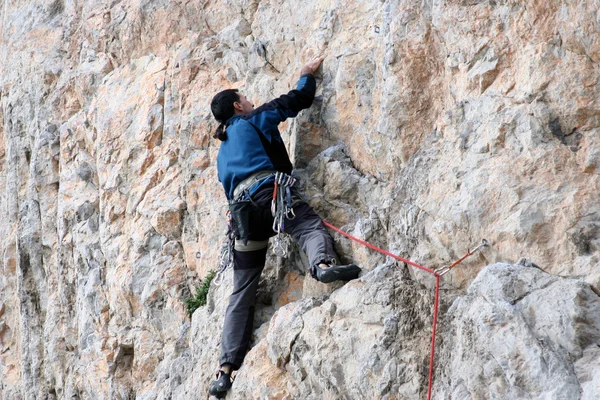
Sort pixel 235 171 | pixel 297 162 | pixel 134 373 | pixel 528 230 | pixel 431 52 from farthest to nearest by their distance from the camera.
A: pixel 134 373, pixel 297 162, pixel 235 171, pixel 431 52, pixel 528 230

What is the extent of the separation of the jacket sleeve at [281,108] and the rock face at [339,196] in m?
0.25

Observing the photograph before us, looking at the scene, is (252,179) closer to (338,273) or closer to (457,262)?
(338,273)

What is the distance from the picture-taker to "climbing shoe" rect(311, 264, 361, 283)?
17.4ft

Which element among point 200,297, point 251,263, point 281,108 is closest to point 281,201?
point 251,263

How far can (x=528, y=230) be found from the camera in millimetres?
4410

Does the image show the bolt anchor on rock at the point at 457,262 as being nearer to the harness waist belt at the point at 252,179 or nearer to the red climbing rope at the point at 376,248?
the red climbing rope at the point at 376,248

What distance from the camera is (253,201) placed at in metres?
6.10

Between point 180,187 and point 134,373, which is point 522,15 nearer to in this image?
point 180,187

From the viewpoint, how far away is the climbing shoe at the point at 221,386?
5930 mm

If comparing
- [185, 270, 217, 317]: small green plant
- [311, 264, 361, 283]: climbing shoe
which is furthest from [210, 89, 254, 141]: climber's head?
[311, 264, 361, 283]: climbing shoe

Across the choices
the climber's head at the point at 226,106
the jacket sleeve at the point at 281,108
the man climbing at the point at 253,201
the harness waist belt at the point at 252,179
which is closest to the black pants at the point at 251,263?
the man climbing at the point at 253,201

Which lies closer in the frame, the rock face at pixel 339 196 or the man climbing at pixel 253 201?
the rock face at pixel 339 196

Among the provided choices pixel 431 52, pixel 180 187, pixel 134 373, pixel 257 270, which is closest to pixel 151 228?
pixel 180 187

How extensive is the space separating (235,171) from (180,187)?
2404mm
